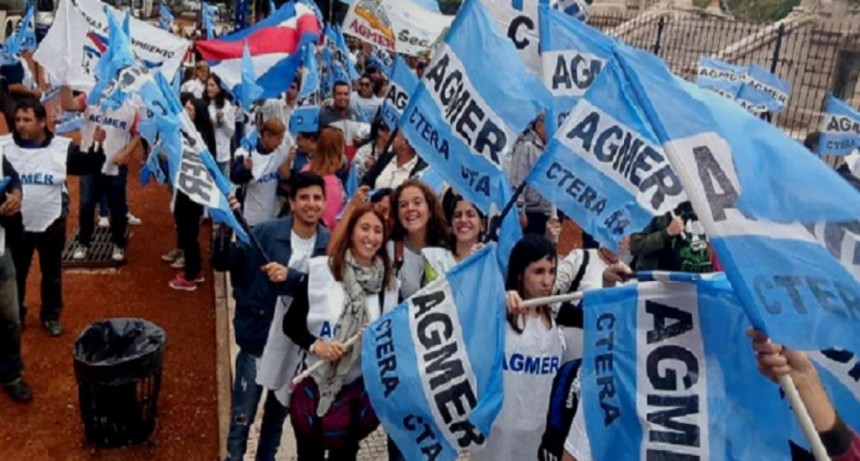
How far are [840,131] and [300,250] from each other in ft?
20.7

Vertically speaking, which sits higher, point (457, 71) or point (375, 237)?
point (457, 71)

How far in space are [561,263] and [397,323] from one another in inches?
56.4

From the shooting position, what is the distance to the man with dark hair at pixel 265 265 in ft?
13.5

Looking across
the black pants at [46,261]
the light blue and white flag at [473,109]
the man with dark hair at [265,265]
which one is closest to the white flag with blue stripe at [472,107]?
the light blue and white flag at [473,109]

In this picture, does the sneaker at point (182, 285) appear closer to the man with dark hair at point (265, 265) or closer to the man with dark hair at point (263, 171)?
the man with dark hair at point (263, 171)

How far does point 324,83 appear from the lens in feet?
38.9

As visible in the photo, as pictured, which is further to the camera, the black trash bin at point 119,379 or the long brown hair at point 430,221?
the black trash bin at point 119,379

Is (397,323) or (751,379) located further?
(397,323)

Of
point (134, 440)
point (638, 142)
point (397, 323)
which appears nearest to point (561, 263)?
point (638, 142)

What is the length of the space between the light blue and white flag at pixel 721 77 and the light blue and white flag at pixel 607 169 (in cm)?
722

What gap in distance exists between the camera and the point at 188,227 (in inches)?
289

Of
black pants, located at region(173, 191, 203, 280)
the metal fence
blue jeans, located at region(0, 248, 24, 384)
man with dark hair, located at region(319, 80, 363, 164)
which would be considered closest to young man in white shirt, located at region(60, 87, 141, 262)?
black pants, located at region(173, 191, 203, 280)

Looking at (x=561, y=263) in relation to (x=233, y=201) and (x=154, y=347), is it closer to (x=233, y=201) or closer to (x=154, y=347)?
(x=233, y=201)

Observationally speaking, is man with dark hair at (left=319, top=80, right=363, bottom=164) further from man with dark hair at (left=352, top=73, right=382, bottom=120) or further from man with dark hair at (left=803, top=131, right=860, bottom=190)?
man with dark hair at (left=803, top=131, right=860, bottom=190)
